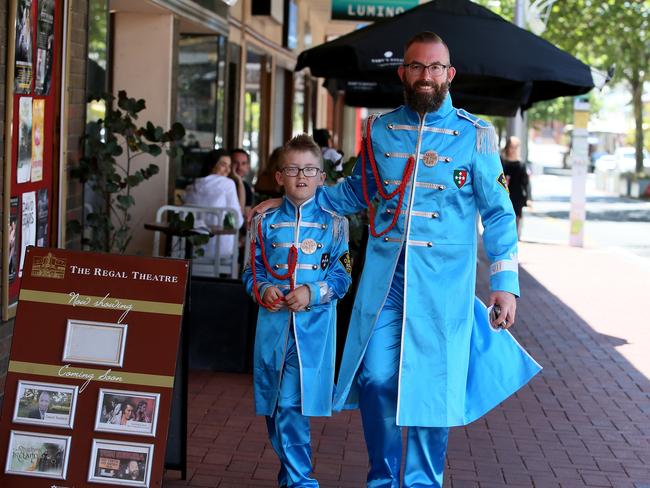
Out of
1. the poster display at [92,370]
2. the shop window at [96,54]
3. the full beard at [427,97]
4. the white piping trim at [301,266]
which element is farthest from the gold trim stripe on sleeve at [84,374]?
the shop window at [96,54]

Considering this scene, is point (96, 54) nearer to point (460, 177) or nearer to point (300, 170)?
point (300, 170)

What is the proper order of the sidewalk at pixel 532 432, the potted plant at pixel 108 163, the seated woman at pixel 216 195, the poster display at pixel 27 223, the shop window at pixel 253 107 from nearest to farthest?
the sidewalk at pixel 532 432
the poster display at pixel 27 223
the potted plant at pixel 108 163
the seated woman at pixel 216 195
the shop window at pixel 253 107

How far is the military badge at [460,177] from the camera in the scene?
4.58m

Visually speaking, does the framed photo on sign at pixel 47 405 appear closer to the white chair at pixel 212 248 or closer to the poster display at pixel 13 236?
the poster display at pixel 13 236

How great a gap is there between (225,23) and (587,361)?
18.5 feet

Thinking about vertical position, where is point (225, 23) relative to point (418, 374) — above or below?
above

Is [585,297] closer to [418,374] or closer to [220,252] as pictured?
[220,252]

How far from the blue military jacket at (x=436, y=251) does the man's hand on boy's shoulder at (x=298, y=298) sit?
196 mm

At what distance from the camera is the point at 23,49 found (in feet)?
20.6

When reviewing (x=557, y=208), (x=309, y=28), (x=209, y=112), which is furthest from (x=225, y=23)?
(x=557, y=208)

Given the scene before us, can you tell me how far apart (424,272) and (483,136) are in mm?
569

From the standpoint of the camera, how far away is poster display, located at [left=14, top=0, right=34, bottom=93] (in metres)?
6.17

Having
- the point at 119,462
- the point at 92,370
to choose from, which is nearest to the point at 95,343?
the point at 92,370

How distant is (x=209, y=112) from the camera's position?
12.6 metres
